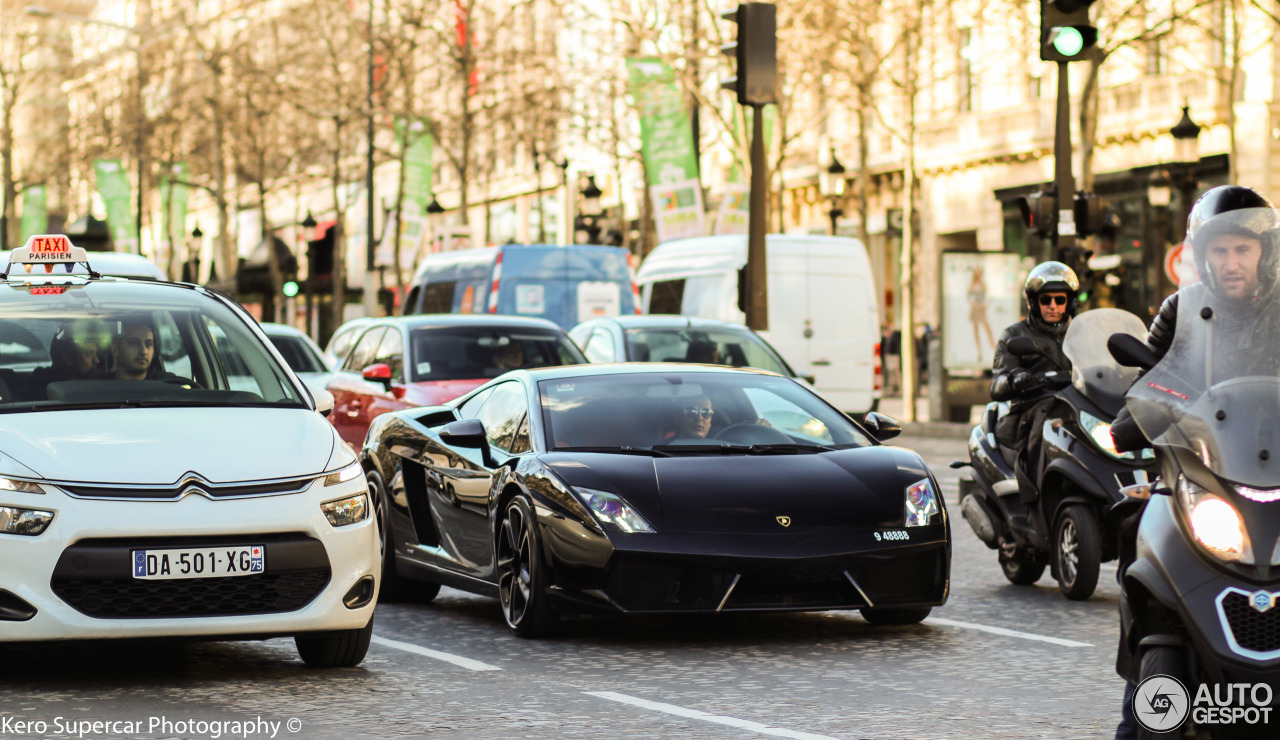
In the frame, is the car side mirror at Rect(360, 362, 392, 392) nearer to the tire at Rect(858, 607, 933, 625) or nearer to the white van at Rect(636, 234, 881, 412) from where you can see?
the tire at Rect(858, 607, 933, 625)

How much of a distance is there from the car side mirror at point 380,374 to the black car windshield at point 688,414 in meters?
5.28

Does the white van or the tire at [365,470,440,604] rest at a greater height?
the white van

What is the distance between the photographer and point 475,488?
9.55 meters

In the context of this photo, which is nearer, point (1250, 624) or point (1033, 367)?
point (1250, 624)

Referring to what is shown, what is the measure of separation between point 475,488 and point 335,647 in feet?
6.42

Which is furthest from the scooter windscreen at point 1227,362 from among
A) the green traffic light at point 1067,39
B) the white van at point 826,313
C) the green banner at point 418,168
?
the green banner at point 418,168

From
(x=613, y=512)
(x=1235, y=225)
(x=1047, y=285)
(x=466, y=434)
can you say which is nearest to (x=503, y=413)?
(x=466, y=434)

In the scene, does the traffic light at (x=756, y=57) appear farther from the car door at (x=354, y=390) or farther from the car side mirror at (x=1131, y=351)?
the car side mirror at (x=1131, y=351)

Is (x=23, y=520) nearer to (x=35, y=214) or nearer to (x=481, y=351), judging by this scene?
(x=481, y=351)

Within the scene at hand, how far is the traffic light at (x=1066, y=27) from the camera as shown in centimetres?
1603

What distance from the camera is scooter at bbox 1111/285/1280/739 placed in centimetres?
488

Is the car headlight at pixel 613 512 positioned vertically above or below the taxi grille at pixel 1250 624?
below

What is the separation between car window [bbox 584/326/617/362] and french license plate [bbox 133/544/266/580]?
11.4 metres

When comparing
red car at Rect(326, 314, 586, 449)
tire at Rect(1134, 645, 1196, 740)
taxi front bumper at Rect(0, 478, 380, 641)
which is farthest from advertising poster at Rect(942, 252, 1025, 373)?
tire at Rect(1134, 645, 1196, 740)
